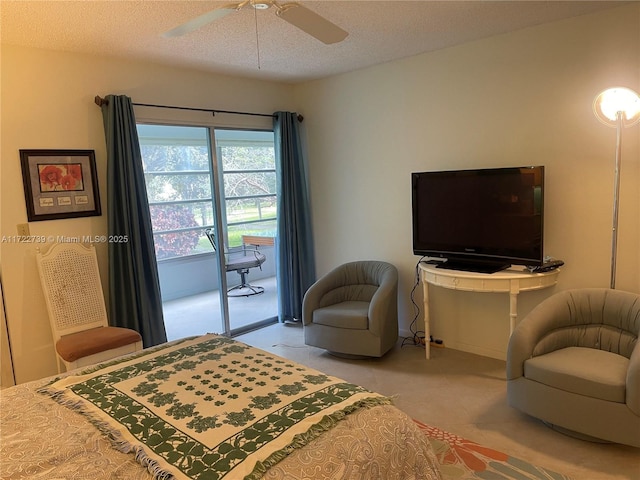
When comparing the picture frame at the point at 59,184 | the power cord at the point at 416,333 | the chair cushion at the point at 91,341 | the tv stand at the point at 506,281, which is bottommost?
the power cord at the point at 416,333

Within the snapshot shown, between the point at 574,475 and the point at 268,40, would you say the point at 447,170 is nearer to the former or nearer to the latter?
the point at 268,40

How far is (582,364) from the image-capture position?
8.71 feet

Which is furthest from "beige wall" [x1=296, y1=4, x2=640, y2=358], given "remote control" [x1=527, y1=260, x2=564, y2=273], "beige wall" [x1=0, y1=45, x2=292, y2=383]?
"beige wall" [x1=0, y1=45, x2=292, y2=383]

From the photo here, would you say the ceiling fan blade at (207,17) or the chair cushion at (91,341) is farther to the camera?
the chair cushion at (91,341)

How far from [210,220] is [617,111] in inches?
139

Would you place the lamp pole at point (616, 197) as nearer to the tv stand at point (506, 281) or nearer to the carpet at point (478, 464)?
the tv stand at point (506, 281)

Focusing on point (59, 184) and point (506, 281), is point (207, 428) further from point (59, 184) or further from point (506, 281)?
point (59, 184)

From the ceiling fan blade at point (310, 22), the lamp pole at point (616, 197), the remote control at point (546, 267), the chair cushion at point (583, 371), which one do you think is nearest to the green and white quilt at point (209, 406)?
the chair cushion at point (583, 371)

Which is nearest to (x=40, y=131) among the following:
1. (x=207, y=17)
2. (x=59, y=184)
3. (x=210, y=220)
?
(x=59, y=184)

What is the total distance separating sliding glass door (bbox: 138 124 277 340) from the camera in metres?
4.47

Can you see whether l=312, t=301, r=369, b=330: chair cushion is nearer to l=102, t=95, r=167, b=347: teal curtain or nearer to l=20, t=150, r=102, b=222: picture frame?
l=102, t=95, r=167, b=347: teal curtain

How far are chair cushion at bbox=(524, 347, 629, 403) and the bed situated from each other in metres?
1.20

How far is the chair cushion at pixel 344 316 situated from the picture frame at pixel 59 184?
6.68 ft

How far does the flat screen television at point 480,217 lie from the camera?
131 inches
